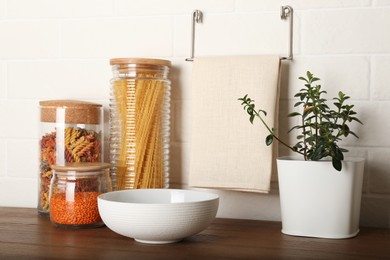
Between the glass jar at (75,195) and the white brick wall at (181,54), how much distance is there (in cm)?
27

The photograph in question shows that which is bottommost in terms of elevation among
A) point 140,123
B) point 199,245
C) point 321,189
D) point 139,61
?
point 199,245

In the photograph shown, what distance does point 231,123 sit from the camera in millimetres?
1383

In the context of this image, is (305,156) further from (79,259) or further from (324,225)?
Result: (79,259)

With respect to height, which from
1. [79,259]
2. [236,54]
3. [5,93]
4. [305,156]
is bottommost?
[79,259]

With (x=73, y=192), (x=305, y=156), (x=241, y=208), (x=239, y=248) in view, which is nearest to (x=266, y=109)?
(x=305, y=156)

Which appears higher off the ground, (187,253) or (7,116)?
(7,116)

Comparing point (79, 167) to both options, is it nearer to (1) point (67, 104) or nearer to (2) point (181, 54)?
(1) point (67, 104)

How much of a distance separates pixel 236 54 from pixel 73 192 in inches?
20.5

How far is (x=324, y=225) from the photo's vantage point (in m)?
1.22

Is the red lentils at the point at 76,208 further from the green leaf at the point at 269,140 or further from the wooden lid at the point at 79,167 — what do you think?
the green leaf at the point at 269,140

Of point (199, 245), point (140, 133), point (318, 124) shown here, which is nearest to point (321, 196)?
point (318, 124)

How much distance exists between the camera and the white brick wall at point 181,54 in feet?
4.51

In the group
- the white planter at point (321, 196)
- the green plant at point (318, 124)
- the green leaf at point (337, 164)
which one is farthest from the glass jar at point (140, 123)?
the green leaf at point (337, 164)

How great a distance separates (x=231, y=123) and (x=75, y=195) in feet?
A: 1.30
